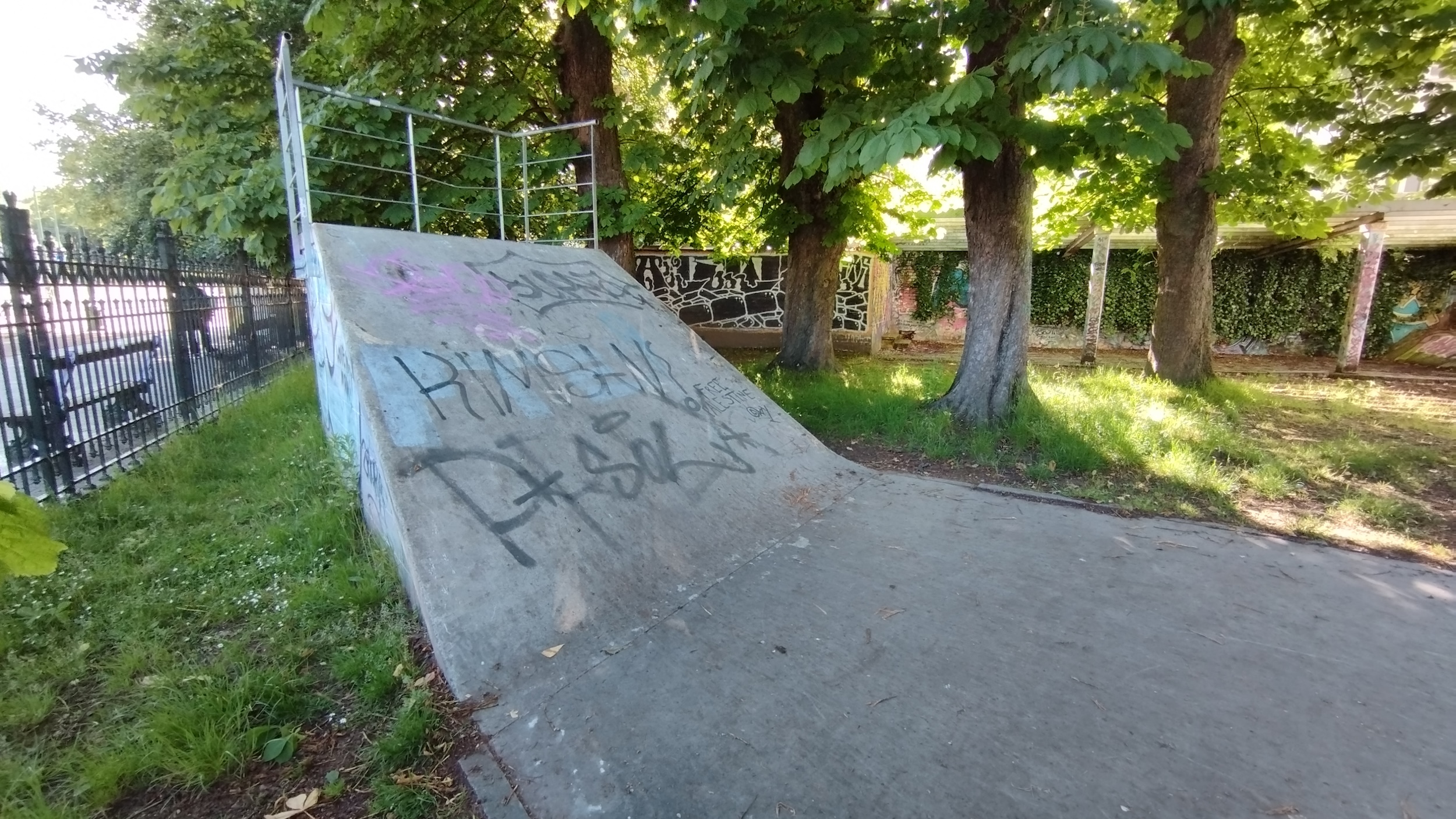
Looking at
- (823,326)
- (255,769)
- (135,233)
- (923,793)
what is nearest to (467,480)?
(255,769)

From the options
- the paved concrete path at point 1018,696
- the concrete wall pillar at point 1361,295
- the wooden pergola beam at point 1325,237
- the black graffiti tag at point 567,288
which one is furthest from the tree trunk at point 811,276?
the concrete wall pillar at point 1361,295

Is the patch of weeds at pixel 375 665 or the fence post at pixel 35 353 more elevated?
the fence post at pixel 35 353

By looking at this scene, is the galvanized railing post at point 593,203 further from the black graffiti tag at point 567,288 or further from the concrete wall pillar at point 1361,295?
the concrete wall pillar at point 1361,295

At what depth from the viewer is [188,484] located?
15.4 ft

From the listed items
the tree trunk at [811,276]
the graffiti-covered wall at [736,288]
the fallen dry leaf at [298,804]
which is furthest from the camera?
the graffiti-covered wall at [736,288]

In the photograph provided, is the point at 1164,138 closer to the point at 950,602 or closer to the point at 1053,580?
the point at 1053,580

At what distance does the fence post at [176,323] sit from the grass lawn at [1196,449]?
623cm

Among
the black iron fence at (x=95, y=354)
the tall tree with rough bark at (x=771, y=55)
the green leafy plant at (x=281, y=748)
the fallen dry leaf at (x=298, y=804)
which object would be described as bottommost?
the fallen dry leaf at (x=298, y=804)

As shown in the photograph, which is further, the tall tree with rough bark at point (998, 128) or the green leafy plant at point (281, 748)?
the tall tree with rough bark at point (998, 128)

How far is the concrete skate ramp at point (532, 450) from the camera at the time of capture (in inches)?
114

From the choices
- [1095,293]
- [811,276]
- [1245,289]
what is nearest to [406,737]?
[811,276]

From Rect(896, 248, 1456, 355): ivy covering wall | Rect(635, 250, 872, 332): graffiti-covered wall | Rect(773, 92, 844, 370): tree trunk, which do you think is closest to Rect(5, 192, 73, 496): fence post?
Rect(773, 92, 844, 370): tree trunk

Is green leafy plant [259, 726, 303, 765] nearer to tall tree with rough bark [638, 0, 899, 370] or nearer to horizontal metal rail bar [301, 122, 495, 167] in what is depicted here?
tall tree with rough bark [638, 0, 899, 370]

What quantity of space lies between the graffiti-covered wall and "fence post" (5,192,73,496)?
1091 cm
